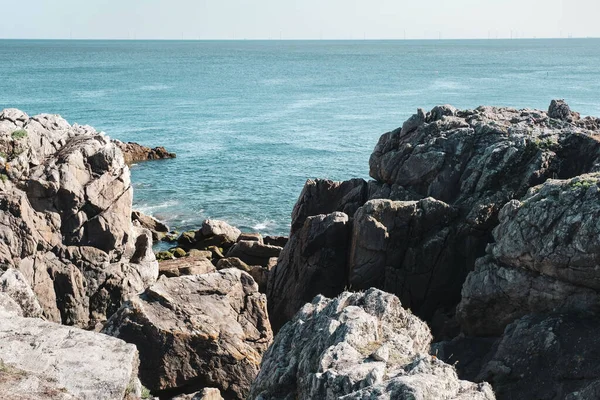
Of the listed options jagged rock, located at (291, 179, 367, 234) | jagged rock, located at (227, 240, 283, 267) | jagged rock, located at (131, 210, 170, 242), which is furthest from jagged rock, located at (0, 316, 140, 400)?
jagged rock, located at (131, 210, 170, 242)

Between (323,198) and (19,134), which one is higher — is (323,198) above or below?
below

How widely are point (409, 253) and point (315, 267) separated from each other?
4.90 meters

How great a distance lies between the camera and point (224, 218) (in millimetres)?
60188

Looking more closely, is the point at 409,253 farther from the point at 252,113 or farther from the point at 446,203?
the point at 252,113

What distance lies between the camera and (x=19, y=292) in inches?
955

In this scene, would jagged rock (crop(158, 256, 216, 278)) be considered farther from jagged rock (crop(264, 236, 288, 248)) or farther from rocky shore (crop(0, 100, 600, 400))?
jagged rock (crop(264, 236, 288, 248))

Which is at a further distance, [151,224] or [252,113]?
[252,113]

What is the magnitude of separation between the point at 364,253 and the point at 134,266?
11.9m

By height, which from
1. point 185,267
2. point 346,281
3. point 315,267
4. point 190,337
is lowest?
point 185,267

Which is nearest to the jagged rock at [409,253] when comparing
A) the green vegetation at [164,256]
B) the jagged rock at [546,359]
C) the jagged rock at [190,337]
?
the jagged rock at [546,359]

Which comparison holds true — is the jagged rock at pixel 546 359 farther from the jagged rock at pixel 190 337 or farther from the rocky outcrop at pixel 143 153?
the rocky outcrop at pixel 143 153

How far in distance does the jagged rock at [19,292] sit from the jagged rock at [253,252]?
22318 mm

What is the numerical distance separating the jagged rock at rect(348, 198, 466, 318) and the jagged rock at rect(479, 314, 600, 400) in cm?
814

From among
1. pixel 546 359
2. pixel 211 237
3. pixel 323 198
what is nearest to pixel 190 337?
pixel 546 359
